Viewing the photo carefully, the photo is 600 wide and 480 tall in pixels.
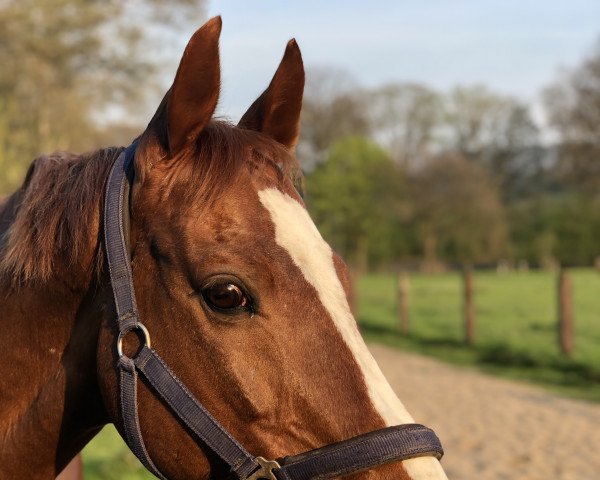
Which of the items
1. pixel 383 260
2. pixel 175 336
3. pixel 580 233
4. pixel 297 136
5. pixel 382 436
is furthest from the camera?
pixel 383 260

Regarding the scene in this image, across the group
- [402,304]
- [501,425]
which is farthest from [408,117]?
[501,425]

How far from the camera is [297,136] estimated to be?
2.26 m

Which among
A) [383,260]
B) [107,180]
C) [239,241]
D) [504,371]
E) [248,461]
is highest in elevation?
[107,180]

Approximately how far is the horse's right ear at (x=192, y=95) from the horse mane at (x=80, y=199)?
0.07m

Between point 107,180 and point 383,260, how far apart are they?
147 ft

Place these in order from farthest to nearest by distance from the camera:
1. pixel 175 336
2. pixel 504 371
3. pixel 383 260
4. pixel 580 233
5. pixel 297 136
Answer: pixel 383 260 < pixel 580 233 < pixel 504 371 < pixel 297 136 < pixel 175 336

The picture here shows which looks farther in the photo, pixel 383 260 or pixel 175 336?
pixel 383 260

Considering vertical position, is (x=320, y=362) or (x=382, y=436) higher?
(x=320, y=362)

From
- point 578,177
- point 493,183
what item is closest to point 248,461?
point 578,177

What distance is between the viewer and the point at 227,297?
1.68m

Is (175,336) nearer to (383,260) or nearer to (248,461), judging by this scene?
(248,461)

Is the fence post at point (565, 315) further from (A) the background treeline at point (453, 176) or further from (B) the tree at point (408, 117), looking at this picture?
(B) the tree at point (408, 117)

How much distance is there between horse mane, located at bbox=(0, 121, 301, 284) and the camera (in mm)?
1838

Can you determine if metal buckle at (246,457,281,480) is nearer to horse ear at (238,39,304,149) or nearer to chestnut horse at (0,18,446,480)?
chestnut horse at (0,18,446,480)
